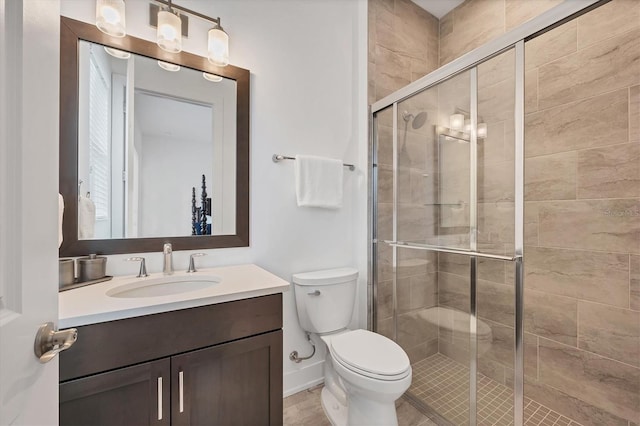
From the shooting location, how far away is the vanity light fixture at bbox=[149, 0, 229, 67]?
1394 mm

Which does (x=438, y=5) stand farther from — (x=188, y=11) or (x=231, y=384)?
(x=231, y=384)

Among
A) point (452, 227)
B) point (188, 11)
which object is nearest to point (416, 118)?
point (452, 227)

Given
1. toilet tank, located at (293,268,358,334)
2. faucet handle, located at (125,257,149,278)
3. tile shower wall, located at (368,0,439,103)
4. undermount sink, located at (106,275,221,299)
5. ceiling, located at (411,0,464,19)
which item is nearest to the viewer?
undermount sink, located at (106,275,221,299)

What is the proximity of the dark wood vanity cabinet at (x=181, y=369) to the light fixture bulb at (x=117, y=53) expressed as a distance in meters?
1.22

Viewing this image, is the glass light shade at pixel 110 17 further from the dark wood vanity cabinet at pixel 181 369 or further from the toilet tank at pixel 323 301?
the toilet tank at pixel 323 301

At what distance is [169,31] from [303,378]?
2080mm

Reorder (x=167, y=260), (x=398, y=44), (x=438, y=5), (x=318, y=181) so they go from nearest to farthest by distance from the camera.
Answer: (x=167, y=260) → (x=318, y=181) → (x=398, y=44) → (x=438, y=5)

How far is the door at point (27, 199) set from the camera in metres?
0.42

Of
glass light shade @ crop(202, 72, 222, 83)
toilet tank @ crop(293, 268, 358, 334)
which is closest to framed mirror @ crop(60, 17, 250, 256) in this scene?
glass light shade @ crop(202, 72, 222, 83)

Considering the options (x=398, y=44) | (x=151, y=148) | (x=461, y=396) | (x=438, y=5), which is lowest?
(x=461, y=396)

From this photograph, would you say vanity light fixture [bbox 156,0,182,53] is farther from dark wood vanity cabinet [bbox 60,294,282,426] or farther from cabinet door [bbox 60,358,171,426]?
cabinet door [bbox 60,358,171,426]

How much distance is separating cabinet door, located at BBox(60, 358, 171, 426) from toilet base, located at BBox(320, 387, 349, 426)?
859mm

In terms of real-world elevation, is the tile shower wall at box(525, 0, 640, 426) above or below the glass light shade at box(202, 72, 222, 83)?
below

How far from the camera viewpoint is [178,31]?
56.0 inches
